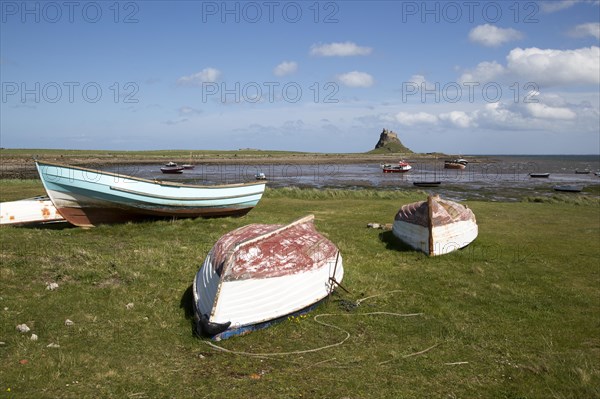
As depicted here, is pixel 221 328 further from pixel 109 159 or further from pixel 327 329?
pixel 109 159

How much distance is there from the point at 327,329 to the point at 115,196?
37.4ft

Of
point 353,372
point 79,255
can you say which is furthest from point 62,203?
point 353,372

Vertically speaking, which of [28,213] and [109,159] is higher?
[109,159]

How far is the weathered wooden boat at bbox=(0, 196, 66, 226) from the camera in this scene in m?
16.9

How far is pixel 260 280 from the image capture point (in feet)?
27.5

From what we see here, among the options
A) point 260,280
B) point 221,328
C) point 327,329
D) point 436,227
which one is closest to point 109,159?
point 436,227

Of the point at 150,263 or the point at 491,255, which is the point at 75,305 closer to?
the point at 150,263

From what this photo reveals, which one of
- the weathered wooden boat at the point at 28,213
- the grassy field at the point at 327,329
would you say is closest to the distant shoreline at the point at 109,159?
the weathered wooden boat at the point at 28,213

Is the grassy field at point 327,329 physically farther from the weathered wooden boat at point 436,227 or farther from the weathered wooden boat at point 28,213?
the weathered wooden boat at point 28,213

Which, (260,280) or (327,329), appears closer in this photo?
(260,280)

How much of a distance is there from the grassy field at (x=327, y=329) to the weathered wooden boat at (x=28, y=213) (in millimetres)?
1901

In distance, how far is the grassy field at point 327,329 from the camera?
6.61m

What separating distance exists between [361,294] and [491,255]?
20.3 ft

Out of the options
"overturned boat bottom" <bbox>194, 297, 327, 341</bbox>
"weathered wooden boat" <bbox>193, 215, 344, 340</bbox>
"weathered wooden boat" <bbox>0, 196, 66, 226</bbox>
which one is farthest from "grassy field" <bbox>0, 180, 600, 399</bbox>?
"weathered wooden boat" <bbox>0, 196, 66, 226</bbox>
